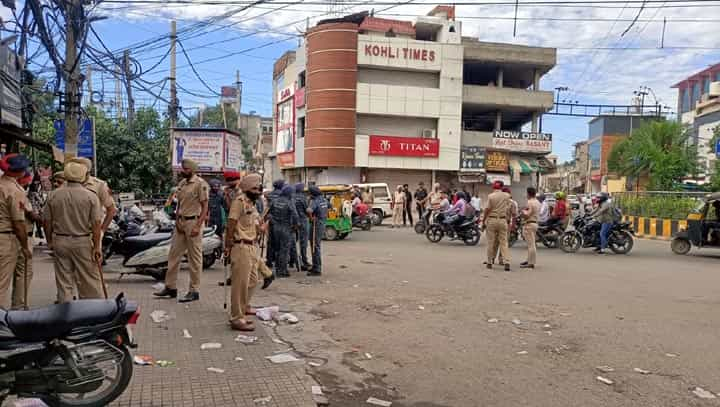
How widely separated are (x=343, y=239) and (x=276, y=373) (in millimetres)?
12462

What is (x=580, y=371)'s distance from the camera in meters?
4.98

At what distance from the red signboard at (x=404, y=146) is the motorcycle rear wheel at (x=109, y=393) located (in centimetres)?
3074

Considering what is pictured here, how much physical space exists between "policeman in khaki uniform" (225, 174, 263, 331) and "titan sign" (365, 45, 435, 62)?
29.5 metres

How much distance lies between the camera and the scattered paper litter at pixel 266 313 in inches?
255

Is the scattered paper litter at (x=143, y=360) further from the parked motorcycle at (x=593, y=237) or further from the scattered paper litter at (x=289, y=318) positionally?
the parked motorcycle at (x=593, y=237)

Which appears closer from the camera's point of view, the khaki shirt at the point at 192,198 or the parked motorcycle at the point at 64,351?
the parked motorcycle at the point at 64,351

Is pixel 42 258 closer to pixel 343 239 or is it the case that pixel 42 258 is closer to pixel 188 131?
pixel 343 239

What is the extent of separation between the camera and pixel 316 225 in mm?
10391

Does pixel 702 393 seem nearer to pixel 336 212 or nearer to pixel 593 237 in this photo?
pixel 593 237

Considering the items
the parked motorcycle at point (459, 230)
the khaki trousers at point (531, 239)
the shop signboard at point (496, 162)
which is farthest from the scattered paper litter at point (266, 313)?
the shop signboard at point (496, 162)

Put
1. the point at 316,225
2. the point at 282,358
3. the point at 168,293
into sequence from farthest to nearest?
the point at 316,225, the point at 168,293, the point at 282,358

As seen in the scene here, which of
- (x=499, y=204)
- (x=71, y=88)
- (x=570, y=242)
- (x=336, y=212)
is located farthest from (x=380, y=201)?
(x=71, y=88)

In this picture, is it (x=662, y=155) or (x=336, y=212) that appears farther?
(x=662, y=155)

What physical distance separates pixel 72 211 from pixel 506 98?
33.9 metres
